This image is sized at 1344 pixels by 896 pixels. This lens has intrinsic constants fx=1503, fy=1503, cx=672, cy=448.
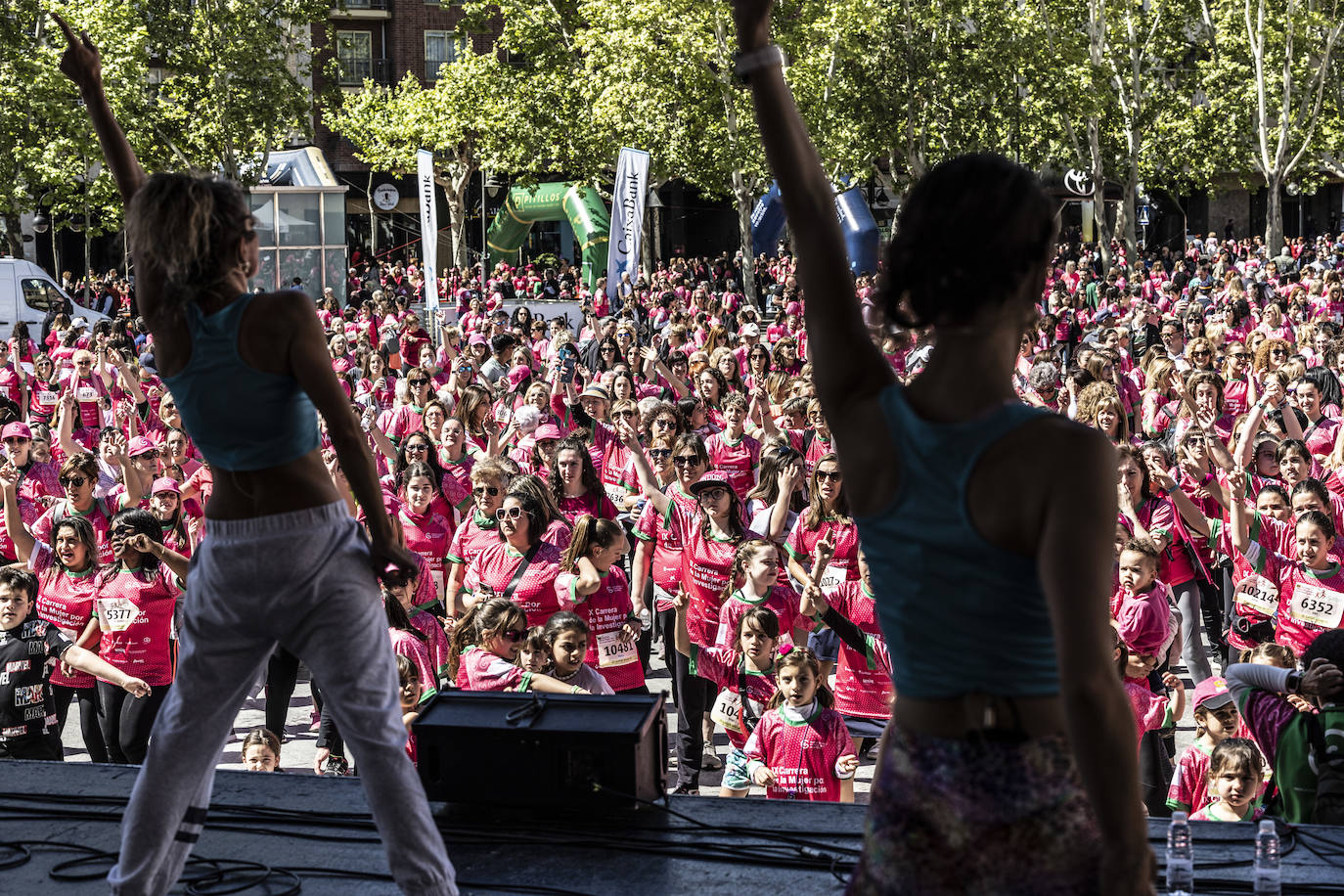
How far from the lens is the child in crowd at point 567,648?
629cm

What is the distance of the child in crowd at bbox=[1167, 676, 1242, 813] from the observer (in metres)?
5.95

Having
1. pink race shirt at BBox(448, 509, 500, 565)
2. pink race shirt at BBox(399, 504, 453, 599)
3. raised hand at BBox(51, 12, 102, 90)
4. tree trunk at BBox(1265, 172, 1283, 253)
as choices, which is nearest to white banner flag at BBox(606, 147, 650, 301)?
pink race shirt at BBox(399, 504, 453, 599)

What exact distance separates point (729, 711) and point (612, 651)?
0.66 meters

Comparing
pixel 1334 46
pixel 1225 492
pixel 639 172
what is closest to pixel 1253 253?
pixel 1334 46

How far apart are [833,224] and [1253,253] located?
4034cm

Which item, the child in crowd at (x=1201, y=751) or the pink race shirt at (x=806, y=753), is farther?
the pink race shirt at (x=806, y=753)

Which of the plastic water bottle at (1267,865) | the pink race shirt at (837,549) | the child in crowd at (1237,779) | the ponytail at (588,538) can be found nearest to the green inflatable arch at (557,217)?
the pink race shirt at (837,549)

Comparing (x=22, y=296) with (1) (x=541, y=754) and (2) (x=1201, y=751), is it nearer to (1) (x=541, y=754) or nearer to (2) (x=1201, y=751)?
(2) (x=1201, y=751)

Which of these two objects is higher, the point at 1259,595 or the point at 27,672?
the point at 1259,595

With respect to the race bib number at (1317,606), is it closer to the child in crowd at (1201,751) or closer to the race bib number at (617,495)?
the child in crowd at (1201,751)

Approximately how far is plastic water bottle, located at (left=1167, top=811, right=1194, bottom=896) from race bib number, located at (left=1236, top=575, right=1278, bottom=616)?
413 cm

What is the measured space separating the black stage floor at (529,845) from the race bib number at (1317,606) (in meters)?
3.15

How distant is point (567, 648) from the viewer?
20.6 feet

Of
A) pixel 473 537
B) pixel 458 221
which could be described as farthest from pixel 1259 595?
pixel 458 221
